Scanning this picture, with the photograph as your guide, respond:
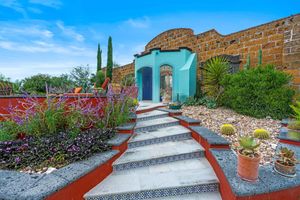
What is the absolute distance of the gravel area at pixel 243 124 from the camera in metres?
2.71

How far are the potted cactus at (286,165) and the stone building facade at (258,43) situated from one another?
4.64 m

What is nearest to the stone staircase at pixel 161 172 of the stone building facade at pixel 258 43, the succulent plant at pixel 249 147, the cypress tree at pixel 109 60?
the succulent plant at pixel 249 147

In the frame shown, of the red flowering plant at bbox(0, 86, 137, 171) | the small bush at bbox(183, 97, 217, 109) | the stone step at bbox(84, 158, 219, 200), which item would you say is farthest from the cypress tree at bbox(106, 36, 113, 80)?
the stone step at bbox(84, 158, 219, 200)

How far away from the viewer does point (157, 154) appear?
2.89 meters

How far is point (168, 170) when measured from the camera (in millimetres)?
2545

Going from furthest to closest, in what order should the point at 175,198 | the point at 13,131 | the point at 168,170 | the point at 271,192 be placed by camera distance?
the point at 13,131 < the point at 168,170 < the point at 175,198 < the point at 271,192

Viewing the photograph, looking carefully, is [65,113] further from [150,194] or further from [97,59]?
[97,59]

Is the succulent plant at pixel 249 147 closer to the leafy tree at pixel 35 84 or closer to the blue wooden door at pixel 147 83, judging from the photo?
the blue wooden door at pixel 147 83

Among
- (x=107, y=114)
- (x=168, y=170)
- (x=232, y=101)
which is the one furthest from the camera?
(x=232, y=101)

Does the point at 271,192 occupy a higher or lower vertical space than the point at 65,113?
lower

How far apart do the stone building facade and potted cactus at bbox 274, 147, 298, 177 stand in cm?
464

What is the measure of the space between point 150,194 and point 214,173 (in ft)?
3.43

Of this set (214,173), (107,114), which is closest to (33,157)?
(107,114)

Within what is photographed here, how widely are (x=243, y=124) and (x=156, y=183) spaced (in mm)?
3105
